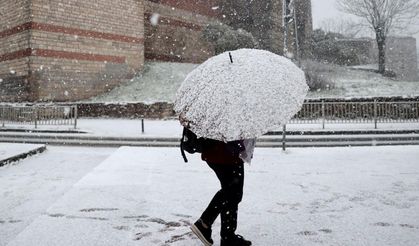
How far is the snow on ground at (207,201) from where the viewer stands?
3.67 metres

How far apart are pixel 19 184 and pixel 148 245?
3.72 metres

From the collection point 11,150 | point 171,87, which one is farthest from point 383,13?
point 11,150

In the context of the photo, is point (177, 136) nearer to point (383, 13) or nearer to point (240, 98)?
point (240, 98)

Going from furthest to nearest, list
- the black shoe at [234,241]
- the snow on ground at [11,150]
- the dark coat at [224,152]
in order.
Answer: the snow on ground at [11,150] → the black shoe at [234,241] → the dark coat at [224,152]

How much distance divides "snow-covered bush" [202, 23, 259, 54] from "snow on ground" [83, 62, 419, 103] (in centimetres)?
240

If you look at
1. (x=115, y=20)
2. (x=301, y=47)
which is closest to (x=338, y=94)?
(x=115, y=20)

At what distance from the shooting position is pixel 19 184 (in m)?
6.20

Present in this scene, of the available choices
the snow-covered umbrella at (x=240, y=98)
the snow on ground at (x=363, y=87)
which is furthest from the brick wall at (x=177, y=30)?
the snow-covered umbrella at (x=240, y=98)

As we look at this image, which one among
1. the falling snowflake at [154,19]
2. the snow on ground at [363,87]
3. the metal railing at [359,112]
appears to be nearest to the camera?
the metal railing at [359,112]

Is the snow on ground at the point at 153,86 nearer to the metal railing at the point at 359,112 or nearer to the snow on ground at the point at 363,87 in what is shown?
the metal railing at the point at 359,112

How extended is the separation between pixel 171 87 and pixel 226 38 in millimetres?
4892

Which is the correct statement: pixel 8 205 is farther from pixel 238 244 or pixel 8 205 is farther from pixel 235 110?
pixel 235 110

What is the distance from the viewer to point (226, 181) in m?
3.20

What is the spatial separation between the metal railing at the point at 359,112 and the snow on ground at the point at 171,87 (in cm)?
403
